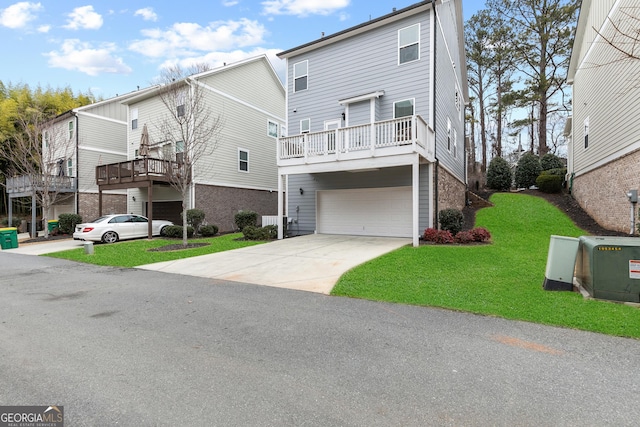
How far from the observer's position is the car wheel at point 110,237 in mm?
15152

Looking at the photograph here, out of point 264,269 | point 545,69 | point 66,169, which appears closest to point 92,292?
point 264,269

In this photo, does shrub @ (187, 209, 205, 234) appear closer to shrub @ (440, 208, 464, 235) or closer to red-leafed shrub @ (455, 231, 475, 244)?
shrub @ (440, 208, 464, 235)

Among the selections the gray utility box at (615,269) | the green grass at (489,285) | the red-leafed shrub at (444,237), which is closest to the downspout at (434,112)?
the red-leafed shrub at (444,237)

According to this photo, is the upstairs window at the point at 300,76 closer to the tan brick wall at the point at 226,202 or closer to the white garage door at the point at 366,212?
the white garage door at the point at 366,212

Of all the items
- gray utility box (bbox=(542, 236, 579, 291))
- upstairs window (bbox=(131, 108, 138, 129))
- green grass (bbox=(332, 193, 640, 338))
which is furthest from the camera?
upstairs window (bbox=(131, 108, 138, 129))

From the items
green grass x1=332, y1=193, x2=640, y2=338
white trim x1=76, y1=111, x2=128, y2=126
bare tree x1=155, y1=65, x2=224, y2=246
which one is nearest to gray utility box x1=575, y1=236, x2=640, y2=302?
green grass x1=332, y1=193, x2=640, y2=338

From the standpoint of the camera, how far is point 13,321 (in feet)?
15.4

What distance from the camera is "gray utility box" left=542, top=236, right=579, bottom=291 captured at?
5477 millimetres

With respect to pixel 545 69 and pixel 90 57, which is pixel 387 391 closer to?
pixel 545 69

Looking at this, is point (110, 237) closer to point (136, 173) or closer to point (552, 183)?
point (136, 173)

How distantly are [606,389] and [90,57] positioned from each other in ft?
169

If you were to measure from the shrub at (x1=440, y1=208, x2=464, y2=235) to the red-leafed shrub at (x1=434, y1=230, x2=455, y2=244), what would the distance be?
2.19 ft

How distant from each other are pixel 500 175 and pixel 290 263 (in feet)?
57.8

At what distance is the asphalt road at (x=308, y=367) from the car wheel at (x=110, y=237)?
37.1ft
